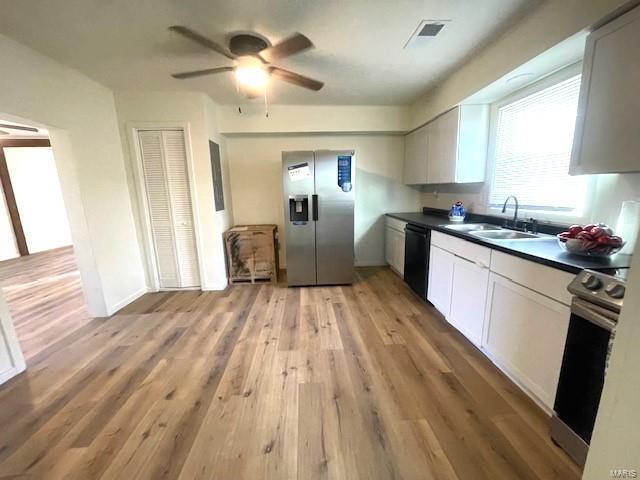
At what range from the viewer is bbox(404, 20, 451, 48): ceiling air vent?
1.84m

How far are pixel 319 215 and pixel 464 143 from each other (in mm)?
1871

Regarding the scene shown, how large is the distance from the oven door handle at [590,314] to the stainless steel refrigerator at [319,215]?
2.44 m

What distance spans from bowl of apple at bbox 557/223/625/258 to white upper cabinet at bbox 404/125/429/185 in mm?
2145

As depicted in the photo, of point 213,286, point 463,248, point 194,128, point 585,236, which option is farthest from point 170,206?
point 585,236

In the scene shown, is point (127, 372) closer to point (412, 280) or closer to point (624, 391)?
point (624, 391)

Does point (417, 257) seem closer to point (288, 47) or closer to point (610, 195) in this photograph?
point (610, 195)

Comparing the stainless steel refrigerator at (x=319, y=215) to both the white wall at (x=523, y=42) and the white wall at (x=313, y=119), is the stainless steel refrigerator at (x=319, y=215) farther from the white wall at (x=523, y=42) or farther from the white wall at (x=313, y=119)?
the white wall at (x=523, y=42)

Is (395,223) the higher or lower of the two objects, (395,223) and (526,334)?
the higher

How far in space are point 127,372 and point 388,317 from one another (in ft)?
7.70

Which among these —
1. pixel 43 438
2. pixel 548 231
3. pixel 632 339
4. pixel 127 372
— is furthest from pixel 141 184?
pixel 548 231

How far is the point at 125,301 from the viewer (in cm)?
312

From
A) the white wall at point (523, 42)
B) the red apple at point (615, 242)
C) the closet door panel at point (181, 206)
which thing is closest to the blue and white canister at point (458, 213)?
the white wall at point (523, 42)

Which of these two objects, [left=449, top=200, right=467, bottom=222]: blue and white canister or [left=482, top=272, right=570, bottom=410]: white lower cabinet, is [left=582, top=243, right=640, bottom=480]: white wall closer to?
[left=482, top=272, right=570, bottom=410]: white lower cabinet

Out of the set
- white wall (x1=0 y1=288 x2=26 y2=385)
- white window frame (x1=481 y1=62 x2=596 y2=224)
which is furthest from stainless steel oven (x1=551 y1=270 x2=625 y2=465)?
white wall (x1=0 y1=288 x2=26 y2=385)
